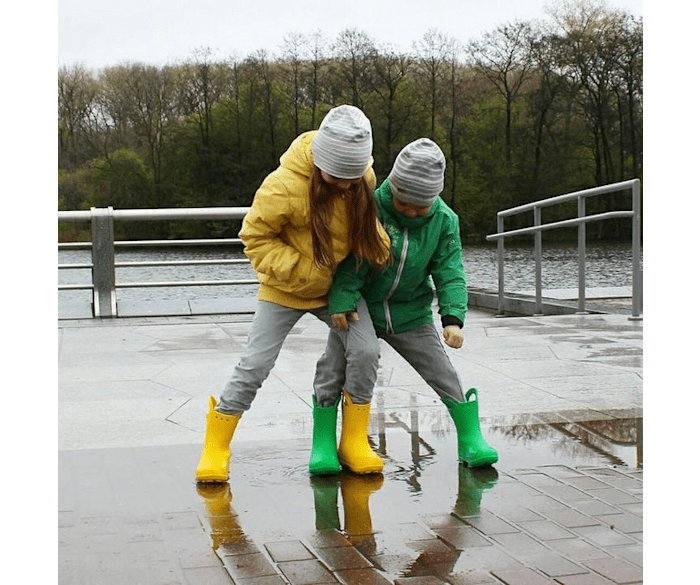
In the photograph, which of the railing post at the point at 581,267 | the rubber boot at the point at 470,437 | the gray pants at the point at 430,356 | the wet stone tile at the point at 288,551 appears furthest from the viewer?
the railing post at the point at 581,267

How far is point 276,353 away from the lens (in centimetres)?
388

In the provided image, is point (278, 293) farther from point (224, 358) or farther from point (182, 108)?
point (182, 108)

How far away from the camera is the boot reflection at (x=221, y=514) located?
3.12 meters

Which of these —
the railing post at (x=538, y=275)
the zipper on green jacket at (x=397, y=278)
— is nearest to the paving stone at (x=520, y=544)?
the zipper on green jacket at (x=397, y=278)

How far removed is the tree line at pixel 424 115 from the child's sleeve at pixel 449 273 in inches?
1695

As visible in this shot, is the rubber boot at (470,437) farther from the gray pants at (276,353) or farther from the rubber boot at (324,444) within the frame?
the rubber boot at (324,444)

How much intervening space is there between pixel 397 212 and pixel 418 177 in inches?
7.5

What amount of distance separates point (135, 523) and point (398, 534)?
0.78 metres

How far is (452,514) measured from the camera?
3336 mm

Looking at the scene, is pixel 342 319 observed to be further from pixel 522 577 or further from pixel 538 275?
pixel 538 275

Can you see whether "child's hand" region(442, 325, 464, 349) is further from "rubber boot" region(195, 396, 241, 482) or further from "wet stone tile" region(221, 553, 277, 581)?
"wet stone tile" region(221, 553, 277, 581)

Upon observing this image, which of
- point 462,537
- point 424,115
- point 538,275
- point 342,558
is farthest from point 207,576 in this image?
point 424,115

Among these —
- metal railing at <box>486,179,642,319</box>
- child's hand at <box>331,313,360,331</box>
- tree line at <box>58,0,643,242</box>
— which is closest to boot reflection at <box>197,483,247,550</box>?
child's hand at <box>331,313,360,331</box>

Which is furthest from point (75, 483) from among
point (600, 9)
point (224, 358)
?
point (600, 9)
